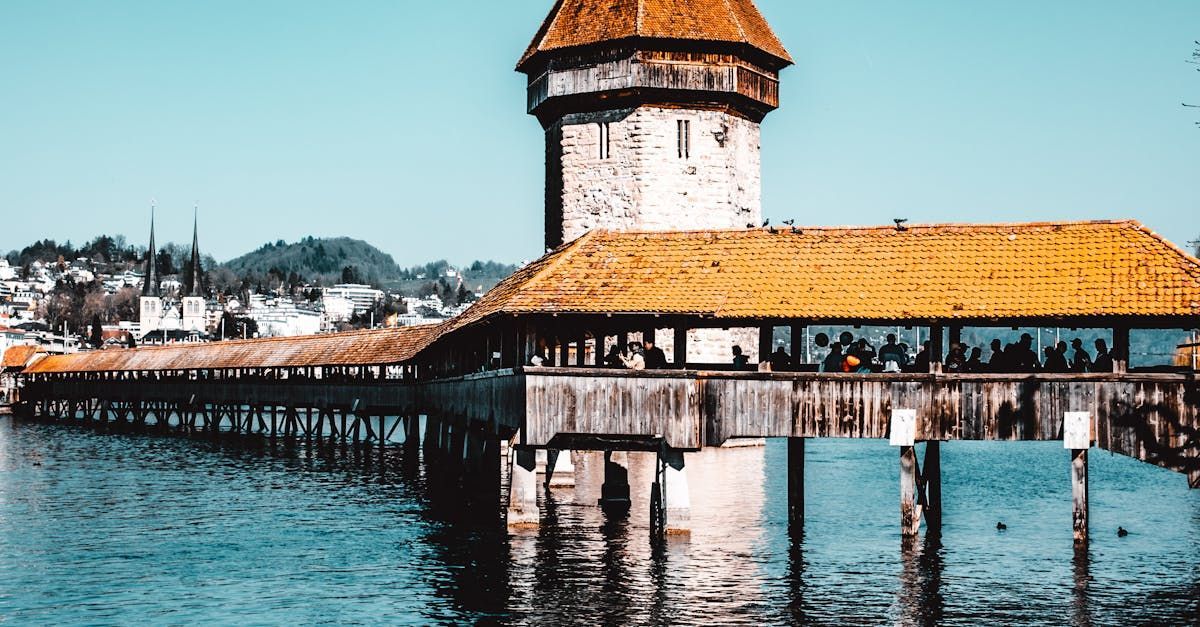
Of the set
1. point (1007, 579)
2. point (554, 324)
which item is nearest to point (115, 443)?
point (554, 324)

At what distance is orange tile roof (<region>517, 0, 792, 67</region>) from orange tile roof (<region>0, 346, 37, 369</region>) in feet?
249

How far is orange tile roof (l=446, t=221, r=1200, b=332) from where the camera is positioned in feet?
81.0

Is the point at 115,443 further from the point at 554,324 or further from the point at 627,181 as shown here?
the point at 554,324

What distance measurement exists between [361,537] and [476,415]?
4.06 m

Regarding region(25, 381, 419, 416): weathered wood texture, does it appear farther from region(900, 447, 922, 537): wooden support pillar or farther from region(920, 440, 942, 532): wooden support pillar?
region(900, 447, 922, 537): wooden support pillar

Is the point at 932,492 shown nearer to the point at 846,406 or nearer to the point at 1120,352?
the point at 846,406

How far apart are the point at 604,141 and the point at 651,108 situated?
A: 182 cm

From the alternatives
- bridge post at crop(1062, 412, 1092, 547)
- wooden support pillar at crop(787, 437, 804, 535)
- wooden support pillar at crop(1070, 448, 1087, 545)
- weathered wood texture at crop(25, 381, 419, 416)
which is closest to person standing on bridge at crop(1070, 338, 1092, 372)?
wooden support pillar at crop(1070, 448, 1087, 545)

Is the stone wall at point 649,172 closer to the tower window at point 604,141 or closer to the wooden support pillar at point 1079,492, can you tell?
the tower window at point 604,141

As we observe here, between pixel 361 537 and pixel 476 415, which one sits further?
pixel 476 415

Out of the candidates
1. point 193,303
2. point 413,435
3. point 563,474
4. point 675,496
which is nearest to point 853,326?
point 675,496

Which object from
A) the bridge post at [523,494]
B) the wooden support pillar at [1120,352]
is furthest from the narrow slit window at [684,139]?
the wooden support pillar at [1120,352]

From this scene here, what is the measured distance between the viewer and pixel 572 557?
25.5 metres

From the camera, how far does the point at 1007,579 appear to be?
2400 centimetres
